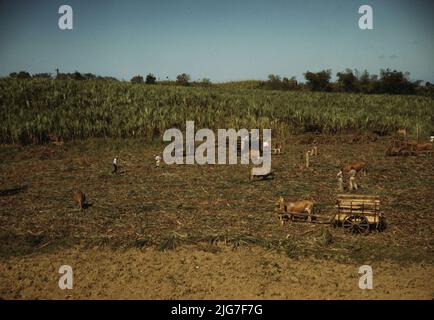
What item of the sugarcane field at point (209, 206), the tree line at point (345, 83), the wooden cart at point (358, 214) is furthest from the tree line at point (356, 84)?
the wooden cart at point (358, 214)

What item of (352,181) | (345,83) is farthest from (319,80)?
(352,181)

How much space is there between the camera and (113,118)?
24.9 meters

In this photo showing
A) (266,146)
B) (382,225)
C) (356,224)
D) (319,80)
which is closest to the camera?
(356,224)

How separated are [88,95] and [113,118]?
243 inches

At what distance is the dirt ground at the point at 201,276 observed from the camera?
7.90m

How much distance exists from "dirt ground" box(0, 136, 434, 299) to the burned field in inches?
1.4

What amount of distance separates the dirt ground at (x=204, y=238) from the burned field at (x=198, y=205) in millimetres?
36

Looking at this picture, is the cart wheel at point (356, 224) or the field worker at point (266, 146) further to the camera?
the field worker at point (266, 146)

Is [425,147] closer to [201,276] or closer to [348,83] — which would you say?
[201,276]

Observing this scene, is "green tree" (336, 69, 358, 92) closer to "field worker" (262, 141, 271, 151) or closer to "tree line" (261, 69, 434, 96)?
"tree line" (261, 69, 434, 96)

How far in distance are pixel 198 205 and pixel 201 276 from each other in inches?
156

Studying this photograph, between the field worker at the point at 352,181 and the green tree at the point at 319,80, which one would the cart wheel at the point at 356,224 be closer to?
the field worker at the point at 352,181

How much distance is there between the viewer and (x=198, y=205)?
12.3 metres
